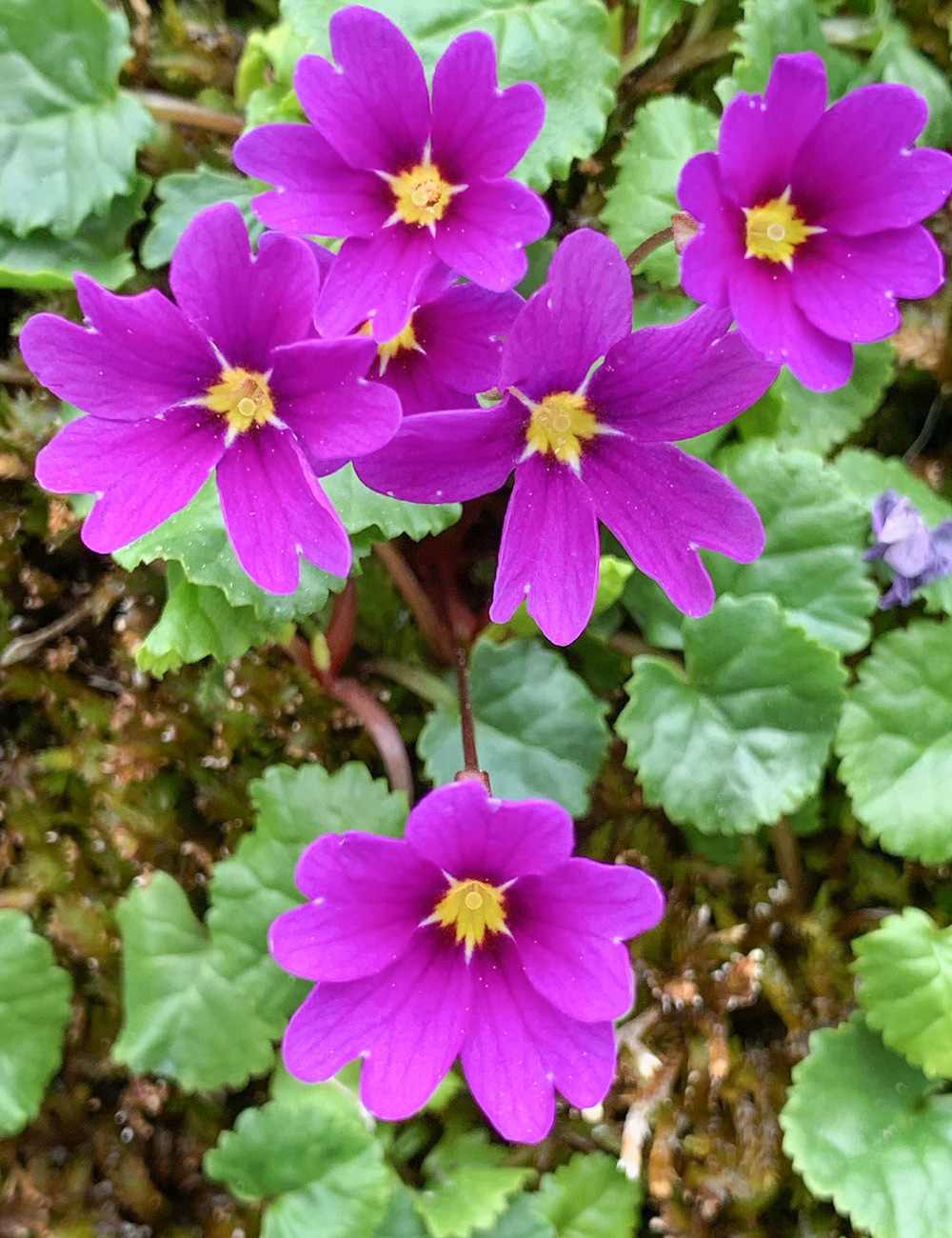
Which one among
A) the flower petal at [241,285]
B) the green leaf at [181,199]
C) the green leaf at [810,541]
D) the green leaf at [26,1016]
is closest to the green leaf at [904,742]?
the green leaf at [810,541]

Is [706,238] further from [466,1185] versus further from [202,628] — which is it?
[466,1185]

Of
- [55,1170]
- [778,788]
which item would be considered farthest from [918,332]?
[55,1170]

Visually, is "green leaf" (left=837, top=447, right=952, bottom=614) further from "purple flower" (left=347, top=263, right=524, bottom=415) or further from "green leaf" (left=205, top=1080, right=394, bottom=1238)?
"green leaf" (left=205, top=1080, right=394, bottom=1238)

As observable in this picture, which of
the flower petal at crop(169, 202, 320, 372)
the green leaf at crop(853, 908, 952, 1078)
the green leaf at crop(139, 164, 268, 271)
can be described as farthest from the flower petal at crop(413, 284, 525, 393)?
the green leaf at crop(853, 908, 952, 1078)

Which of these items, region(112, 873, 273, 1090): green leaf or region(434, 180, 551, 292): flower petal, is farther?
region(112, 873, 273, 1090): green leaf

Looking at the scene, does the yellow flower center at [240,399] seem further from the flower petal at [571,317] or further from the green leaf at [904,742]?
the green leaf at [904,742]

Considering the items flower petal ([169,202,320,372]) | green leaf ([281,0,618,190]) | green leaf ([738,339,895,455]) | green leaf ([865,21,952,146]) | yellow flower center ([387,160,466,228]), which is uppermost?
green leaf ([865,21,952,146])

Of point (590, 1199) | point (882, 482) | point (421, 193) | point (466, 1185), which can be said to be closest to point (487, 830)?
point (421, 193)
